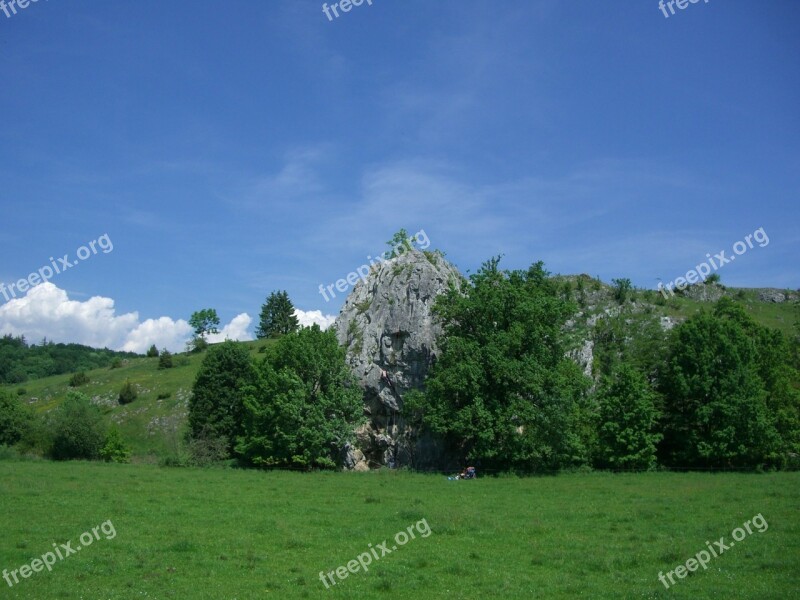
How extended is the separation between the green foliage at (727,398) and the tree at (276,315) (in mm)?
92603

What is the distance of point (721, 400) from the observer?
4988 cm

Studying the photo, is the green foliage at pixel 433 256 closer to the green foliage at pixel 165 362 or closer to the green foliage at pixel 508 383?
the green foliage at pixel 508 383

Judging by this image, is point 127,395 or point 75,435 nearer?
point 75,435

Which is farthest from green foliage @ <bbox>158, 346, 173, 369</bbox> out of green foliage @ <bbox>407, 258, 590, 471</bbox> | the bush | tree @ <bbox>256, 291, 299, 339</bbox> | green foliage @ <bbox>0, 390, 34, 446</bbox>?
green foliage @ <bbox>407, 258, 590, 471</bbox>

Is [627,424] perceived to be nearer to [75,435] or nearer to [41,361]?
[75,435]

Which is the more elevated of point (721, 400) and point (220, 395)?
point (220, 395)

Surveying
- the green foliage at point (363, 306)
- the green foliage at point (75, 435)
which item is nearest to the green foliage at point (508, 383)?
the green foliage at point (363, 306)

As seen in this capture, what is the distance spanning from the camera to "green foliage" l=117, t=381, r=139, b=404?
97.2m

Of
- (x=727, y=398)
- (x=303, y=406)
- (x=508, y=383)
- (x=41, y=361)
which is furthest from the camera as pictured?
(x=41, y=361)

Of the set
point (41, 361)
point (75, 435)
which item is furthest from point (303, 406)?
point (41, 361)

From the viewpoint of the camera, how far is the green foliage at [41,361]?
15475 cm

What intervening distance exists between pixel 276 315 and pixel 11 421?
7329 centimetres

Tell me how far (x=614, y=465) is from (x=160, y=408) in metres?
68.4

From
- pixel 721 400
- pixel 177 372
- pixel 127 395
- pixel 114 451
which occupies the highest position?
pixel 177 372
